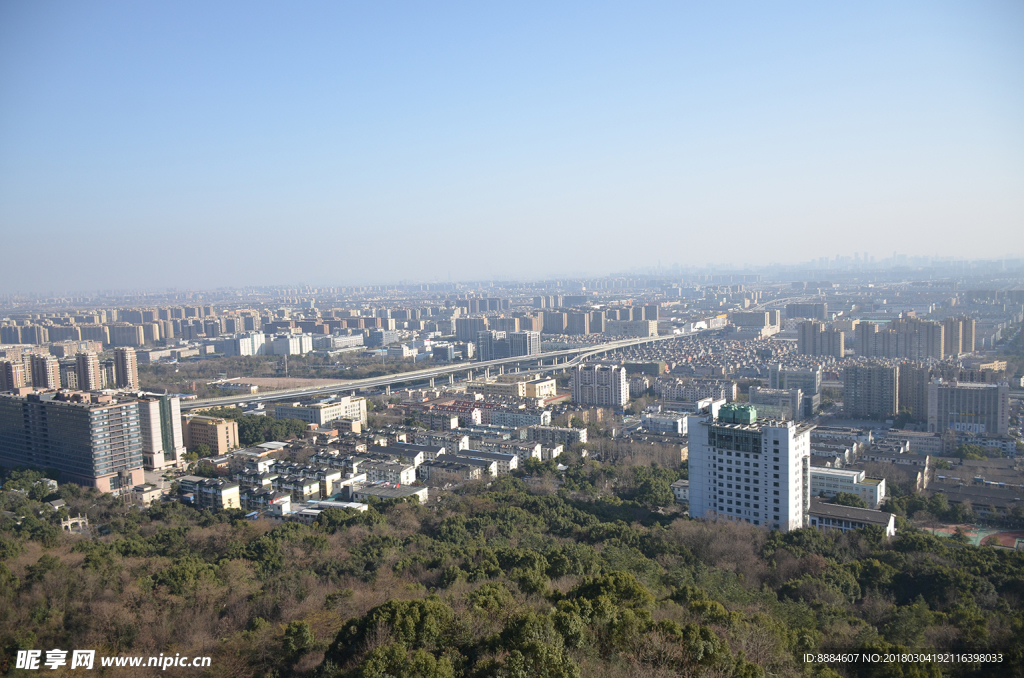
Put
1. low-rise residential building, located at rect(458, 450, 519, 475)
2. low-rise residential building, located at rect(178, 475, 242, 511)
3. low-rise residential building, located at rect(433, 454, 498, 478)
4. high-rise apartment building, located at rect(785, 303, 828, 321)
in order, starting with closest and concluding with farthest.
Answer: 1. low-rise residential building, located at rect(178, 475, 242, 511)
2. low-rise residential building, located at rect(433, 454, 498, 478)
3. low-rise residential building, located at rect(458, 450, 519, 475)
4. high-rise apartment building, located at rect(785, 303, 828, 321)

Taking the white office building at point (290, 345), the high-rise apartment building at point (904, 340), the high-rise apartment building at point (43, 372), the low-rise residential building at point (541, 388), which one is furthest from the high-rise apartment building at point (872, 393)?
the white office building at point (290, 345)

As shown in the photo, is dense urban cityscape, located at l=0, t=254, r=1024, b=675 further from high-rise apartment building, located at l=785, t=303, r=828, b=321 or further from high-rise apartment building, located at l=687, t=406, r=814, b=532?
high-rise apartment building, located at l=785, t=303, r=828, b=321

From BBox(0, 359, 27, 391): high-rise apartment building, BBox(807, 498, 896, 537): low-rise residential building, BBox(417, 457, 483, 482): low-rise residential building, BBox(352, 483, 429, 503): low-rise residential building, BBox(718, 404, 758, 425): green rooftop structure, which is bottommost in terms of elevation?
BBox(417, 457, 483, 482): low-rise residential building

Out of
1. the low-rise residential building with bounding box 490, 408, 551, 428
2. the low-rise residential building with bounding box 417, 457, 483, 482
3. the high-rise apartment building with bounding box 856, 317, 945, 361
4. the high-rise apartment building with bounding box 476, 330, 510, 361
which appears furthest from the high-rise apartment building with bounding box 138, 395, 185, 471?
the high-rise apartment building with bounding box 856, 317, 945, 361

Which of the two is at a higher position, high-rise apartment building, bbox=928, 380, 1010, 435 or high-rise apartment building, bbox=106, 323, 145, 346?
high-rise apartment building, bbox=106, 323, 145, 346

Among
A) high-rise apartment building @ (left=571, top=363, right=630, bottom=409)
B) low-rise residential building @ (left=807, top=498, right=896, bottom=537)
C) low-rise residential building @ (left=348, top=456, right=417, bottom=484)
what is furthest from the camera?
high-rise apartment building @ (left=571, top=363, right=630, bottom=409)

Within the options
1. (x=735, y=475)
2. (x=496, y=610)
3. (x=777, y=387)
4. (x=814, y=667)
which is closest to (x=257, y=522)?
(x=496, y=610)

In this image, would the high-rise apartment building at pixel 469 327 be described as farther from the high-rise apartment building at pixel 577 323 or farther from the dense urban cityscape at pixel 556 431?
the dense urban cityscape at pixel 556 431
